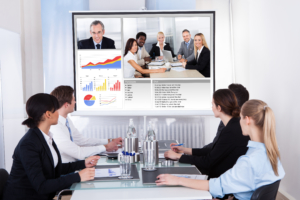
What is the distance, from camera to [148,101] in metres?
4.10

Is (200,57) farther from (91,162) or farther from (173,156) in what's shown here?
(91,162)

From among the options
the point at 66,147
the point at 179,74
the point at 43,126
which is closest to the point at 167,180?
the point at 43,126

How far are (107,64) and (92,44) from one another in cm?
34

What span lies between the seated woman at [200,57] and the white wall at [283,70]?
0.70 meters

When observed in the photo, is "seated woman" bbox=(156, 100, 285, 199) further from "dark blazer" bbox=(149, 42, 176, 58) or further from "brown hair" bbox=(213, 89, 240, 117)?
"dark blazer" bbox=(149, 42, 176, 58)

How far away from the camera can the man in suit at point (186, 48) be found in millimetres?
4105

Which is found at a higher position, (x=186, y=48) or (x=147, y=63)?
(x=186, y=48)

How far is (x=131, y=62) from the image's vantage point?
4.09 meters

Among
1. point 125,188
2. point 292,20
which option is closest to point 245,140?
point 125,188

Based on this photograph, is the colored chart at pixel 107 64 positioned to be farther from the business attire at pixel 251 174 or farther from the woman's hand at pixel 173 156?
the business attire at pixel 251 174

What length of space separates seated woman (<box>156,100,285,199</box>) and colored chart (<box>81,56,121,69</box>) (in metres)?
2.64

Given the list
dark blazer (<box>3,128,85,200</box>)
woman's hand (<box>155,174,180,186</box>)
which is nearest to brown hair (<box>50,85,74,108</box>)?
dark blazer (<box>3,128,85,200</box>)

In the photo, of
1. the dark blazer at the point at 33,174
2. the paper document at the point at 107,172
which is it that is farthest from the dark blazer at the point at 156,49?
the dark blazer at the point at 33,174

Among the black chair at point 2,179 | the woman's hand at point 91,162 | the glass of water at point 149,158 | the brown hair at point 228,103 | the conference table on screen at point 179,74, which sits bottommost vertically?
the black chair at point 2,179
